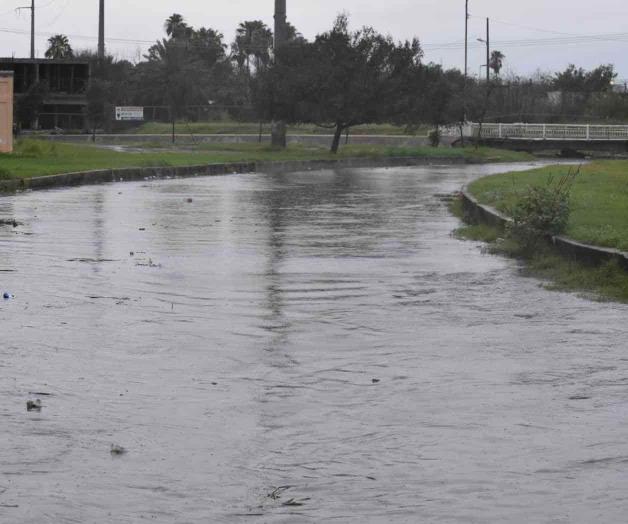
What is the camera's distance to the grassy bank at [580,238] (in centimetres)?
1178

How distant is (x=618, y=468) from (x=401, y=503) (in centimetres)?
105

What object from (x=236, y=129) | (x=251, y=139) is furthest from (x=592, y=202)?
(x=236, y=129)

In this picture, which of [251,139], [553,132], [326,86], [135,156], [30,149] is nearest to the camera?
[30,149]

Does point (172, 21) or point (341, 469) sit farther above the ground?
point (172, 21)

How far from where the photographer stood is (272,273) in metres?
12.9

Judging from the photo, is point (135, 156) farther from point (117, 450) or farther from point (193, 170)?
point (117, 450)

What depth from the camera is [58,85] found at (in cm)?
8225

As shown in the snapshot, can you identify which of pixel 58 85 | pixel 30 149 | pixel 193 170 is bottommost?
pixel 193 170

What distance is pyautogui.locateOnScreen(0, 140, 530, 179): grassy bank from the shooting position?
32344mm

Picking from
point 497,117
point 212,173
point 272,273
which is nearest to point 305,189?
point 212,173

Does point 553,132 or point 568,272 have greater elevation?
point 553,132

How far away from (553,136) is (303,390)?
63.5m

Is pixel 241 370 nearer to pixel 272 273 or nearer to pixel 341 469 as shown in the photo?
pixel 341 469

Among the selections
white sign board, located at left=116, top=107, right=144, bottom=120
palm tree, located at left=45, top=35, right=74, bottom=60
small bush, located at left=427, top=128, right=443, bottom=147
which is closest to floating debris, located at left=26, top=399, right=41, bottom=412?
small bush, located at left=427, top=128, right=443, bottom=147
